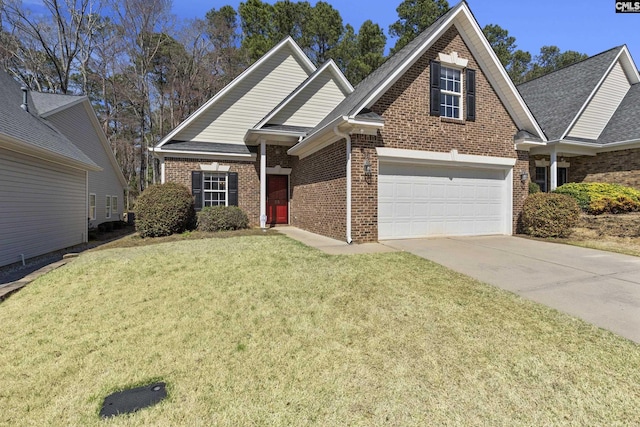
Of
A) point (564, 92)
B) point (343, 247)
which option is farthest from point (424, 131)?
point (564, 92)

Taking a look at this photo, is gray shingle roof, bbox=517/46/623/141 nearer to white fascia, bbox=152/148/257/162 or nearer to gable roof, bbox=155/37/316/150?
gable roof, bbox=155/37/316/150

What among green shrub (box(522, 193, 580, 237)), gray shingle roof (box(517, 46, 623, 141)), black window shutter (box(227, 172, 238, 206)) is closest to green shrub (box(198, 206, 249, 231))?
black window shutter (box(227, 172, 238, 206))

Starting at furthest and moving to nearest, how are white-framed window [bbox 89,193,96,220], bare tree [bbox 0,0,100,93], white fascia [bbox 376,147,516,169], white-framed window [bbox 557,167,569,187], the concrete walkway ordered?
bare tree [bbox 0,0,100,93] → white-framed window [bbox 89,193,96,220] → white-framed window [bbox 557,167,569,187] → white fascia [bbox 376,147,516,169] → the concrete walkway

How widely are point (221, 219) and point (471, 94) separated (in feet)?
31.7

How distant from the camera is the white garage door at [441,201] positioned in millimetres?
9461

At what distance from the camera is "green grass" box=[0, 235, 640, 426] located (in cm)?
248

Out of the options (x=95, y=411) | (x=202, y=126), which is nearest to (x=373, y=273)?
(x=95, y=411)

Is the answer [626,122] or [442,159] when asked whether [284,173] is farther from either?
[626,122]

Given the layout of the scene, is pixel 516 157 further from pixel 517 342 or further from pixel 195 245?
pixel 195 245

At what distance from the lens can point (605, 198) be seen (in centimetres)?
1105

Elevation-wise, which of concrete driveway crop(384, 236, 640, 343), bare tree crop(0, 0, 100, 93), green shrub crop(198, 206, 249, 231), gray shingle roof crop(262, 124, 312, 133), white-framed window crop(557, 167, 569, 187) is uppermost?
bare tree crop(0, 0, 100, 93)

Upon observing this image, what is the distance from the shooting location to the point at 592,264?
6.59 m

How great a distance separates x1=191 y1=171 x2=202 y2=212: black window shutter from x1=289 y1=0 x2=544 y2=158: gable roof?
5005mm

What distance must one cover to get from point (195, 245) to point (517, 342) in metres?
7.75
